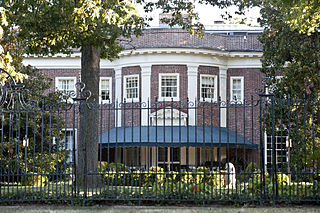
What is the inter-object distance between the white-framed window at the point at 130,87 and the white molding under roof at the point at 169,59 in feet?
2.37

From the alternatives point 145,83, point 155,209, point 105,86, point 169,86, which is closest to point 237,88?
point 169,86

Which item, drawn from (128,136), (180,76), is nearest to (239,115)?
(180,76)

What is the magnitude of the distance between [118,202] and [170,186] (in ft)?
4.05

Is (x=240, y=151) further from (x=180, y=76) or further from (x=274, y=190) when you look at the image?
(x=274, y=190)

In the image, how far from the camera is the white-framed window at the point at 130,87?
26484 millimetres

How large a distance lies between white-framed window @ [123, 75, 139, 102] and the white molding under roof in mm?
722

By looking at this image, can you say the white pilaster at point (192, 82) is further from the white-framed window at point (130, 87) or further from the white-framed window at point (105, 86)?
the white-framed window at point (105, 86)

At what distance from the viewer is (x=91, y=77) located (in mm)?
15195

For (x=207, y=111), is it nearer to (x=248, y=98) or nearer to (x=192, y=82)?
(x=192, y=82)

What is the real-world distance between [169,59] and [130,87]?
252 cm

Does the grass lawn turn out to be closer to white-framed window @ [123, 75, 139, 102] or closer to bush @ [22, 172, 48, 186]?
bush @ [22, 172, 48, 186]

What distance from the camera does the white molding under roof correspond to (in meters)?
26.0

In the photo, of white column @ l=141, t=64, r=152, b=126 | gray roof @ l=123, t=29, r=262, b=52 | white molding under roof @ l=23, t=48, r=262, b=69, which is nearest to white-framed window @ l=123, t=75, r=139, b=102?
white column @ l=141, t=64, r=152, b=126

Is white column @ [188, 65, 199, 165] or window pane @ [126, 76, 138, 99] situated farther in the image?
window pane @ [126, 76, 138, 99]
